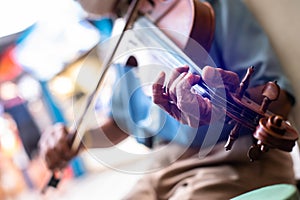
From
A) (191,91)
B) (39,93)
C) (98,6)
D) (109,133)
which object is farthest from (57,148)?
(39,93)

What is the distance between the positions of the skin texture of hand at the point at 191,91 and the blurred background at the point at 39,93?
65cm

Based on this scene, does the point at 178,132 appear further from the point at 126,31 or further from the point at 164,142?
the point at 126,31

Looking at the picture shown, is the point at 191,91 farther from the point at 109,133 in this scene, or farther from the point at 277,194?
the point at 109,133

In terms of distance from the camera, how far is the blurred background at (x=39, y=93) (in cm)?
128

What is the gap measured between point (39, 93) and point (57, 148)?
25.0 inches

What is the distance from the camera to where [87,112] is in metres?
0.87

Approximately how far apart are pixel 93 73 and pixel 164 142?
0.28m

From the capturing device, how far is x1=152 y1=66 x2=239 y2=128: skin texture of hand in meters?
0.56

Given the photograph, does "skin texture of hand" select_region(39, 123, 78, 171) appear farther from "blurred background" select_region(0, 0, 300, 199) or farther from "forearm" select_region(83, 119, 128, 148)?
"blurred background" select_region(0, 0, 300, 199)

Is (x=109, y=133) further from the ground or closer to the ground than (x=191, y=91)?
closer to the ground

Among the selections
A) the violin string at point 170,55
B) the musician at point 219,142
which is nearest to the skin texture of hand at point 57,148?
the musician at point 219,142

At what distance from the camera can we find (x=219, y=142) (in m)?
0.74

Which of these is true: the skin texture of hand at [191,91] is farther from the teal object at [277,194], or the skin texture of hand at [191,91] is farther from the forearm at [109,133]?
the forearm at [109,133]

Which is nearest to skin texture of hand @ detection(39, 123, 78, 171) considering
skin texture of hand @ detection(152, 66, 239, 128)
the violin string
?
the violin string
